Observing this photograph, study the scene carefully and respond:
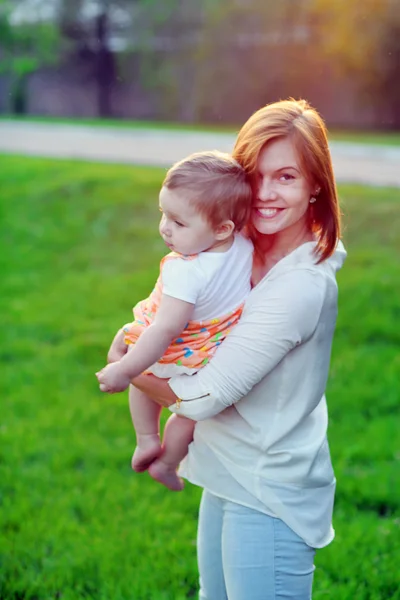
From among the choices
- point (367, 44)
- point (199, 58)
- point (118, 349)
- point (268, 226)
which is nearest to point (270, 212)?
point (268, 226)

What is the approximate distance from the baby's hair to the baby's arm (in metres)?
0.22

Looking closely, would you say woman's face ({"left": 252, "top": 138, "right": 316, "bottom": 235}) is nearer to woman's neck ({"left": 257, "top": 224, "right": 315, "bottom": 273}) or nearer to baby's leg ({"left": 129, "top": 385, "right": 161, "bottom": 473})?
woman's neck ({"left": 257, "top": 224, "right": 315, "bottom": 273})

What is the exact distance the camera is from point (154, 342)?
206 centimetres

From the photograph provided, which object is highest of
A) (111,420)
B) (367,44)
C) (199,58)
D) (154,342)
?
(154,342)

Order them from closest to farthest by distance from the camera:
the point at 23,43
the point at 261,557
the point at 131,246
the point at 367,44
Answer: the point at 261,557, the point at 131,246, the point at 367,44, the point at 23,43

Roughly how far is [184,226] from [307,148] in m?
0.34

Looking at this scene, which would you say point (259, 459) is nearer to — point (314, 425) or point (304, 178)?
point (314, 425)

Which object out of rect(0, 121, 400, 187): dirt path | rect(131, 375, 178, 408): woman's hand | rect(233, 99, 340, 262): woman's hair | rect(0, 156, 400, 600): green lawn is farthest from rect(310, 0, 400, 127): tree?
rect(131, 375, 178, 408): woman's hand

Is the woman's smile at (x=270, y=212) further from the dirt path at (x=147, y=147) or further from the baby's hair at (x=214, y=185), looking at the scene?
the dirt path at (x=147, y=147)

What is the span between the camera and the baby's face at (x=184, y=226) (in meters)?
2.07

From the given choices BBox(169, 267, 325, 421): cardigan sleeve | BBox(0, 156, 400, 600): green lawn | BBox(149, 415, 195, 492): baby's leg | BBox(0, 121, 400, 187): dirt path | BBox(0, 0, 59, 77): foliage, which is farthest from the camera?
BBox(0, 0, 59, 77): foliage

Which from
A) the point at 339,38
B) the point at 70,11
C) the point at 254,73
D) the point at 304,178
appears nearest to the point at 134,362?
the point at 304,178

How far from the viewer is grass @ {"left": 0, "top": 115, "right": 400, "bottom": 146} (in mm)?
14148

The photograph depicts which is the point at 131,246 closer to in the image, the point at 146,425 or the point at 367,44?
the point at 367,44
